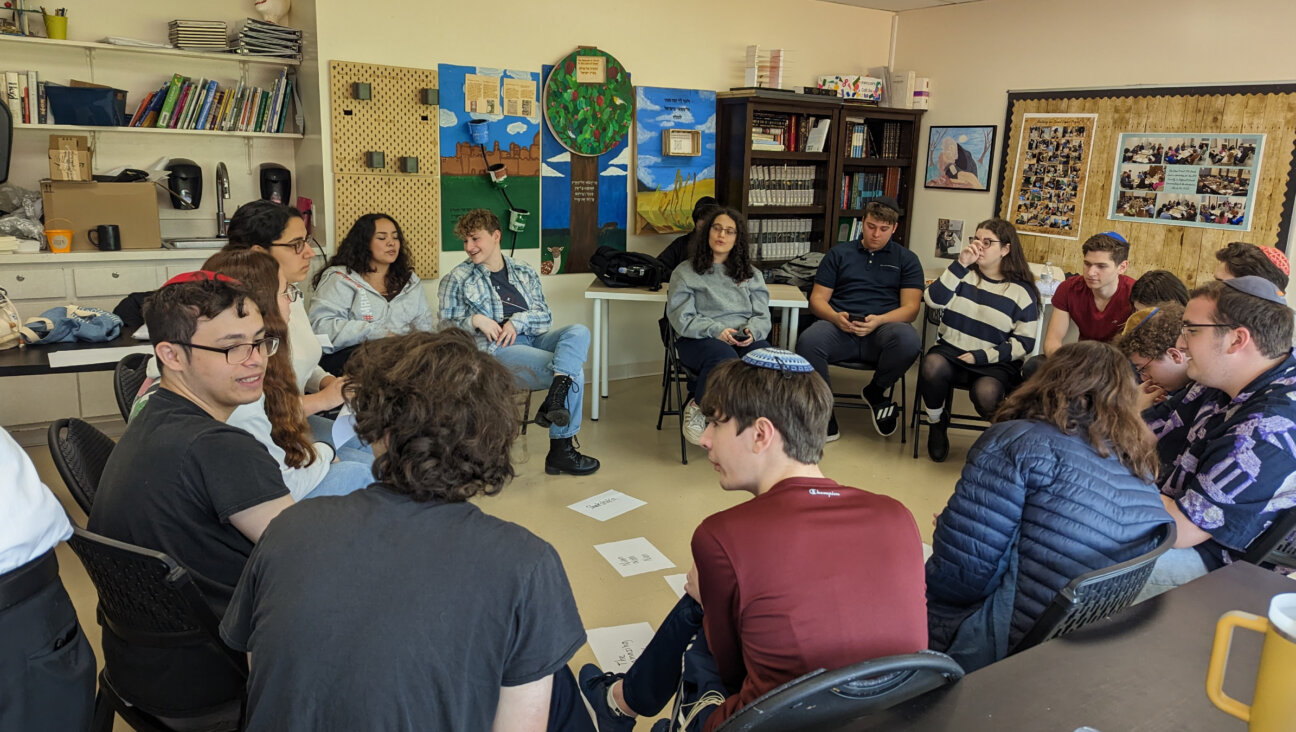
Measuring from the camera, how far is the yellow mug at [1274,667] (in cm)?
78

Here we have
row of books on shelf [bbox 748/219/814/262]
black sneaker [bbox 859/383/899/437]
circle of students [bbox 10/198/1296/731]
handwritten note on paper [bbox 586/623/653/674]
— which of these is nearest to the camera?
circle of students [bbox 10/198/1296/731]

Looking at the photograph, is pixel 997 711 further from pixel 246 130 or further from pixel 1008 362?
pixel 246 130

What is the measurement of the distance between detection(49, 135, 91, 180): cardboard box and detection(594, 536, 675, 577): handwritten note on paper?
3.15 metres

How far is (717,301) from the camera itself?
4.41m

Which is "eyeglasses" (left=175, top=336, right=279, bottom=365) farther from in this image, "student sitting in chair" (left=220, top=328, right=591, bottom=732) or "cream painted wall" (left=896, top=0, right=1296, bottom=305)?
"cream painted wall" (left=896, top=0, right=1296, bottom=305)

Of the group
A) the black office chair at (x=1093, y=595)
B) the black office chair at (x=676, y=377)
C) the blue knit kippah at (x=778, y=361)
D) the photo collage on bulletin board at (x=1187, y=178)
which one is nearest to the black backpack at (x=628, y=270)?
the black office chair at (x=676, y=377)

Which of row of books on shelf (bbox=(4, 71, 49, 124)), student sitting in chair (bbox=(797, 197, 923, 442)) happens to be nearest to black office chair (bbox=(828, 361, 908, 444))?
student sitting in chair (bbox=(797, 197, 923, 442))

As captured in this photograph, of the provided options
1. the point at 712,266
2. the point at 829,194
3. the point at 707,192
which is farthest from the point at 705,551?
the point at 829,194

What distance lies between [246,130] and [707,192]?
2.71 meters

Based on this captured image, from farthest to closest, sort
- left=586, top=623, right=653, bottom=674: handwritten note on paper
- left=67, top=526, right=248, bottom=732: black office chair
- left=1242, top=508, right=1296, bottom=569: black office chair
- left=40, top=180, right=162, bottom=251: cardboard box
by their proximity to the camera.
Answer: left=40, top=180, right=162, bottom=251: cardboard box < left=586, top=623, right=653, bottom=674: handwritten note on paper < left=1242, top=508, right=1296, bottom=569: black office chair < left=67, top=526, right=248, bottom=732: black office chair

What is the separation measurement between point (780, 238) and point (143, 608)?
4946 millimetres

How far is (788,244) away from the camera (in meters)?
5.98

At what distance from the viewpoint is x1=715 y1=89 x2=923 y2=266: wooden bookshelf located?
18.2ft

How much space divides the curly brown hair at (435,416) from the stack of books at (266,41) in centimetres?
392
